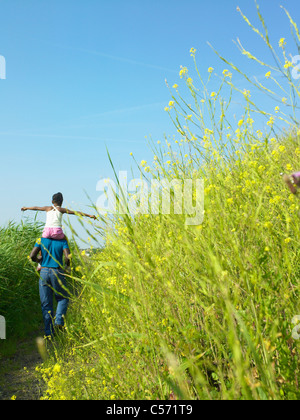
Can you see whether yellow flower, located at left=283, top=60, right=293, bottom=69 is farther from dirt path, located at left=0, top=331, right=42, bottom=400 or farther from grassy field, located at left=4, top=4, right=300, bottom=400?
dirt path, located at left=0, top=331, right=42, bottom=400

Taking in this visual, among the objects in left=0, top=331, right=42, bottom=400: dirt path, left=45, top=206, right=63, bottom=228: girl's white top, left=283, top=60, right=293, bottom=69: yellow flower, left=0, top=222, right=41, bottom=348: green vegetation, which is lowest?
left=0, top=331, right=42, bottom=400: dirt path

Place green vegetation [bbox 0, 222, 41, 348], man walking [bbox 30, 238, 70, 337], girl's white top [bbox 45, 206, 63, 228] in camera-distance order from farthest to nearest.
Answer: green vegetation [bbox 0, 222, 41, 348]
girl's white top [bbox 45, 206, 63, 228]
man walking [bbox 30, 238, 70, 337]

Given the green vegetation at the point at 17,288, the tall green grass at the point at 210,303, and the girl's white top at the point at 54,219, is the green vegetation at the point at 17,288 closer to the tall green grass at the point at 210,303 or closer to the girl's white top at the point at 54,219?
the girl's white top at the point at 54,219

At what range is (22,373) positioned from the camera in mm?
5090

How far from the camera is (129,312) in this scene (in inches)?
96.0

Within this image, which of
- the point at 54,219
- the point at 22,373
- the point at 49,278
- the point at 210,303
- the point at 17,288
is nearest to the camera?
the point at 210,303

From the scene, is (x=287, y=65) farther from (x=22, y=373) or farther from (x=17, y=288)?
(x=17, y=288)

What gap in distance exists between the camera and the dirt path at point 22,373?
4.29 meters

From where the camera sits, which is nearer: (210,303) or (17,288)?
(210,303)

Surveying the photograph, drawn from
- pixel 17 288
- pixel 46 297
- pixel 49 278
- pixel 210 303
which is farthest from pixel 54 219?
pixel 210 303

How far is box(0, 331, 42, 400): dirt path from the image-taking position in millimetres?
4289

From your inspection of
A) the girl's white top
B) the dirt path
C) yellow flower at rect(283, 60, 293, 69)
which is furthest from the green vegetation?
yellow flower at rect(283, 60, 293, 69)
